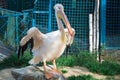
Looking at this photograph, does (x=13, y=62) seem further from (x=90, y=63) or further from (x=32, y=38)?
(x=32, y=38)

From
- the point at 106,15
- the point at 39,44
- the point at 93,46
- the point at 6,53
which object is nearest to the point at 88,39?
the point at 93,46

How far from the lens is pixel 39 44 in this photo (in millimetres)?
7477

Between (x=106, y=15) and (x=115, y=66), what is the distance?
2.45m

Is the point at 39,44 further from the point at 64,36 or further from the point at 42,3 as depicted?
the point at 42,3

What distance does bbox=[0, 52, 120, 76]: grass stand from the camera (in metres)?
9.42

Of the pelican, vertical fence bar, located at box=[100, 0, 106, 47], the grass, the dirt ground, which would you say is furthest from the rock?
vertical fence bar, located at box=[100, 0, 106, 47]

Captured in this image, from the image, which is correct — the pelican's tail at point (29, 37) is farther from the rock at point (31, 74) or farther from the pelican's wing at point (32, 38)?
the rock at point (31, 74)

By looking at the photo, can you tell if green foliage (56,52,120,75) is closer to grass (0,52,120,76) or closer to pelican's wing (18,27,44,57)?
grass (0,52,120,76)

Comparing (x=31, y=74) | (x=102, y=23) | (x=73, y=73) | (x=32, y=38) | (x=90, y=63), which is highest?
(x=32, y=38)

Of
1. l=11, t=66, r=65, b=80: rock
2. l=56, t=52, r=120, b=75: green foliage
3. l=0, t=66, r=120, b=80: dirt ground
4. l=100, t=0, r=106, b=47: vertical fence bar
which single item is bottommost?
l=0, t=66, r=120, b=80: dirt ground

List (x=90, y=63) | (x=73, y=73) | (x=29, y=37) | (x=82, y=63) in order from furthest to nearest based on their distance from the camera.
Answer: (x=82, y=63), (x=90, y=63), (x=73, y=73), (x=29, y=37)

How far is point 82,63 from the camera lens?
1000 cm

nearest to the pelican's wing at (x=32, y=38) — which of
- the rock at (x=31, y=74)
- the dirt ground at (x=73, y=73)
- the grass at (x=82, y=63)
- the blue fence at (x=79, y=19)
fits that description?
the rock at (x=31, y=74)

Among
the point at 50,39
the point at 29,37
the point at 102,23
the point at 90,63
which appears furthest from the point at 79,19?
the point at 29,37
